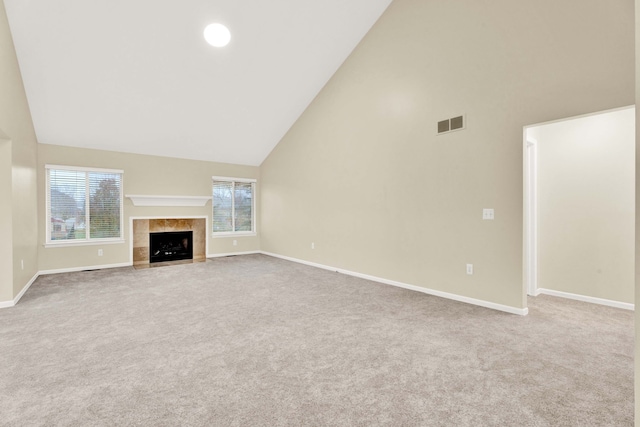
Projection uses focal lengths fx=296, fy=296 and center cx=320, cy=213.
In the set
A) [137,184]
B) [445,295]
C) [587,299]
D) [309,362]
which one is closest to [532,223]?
[587,299]

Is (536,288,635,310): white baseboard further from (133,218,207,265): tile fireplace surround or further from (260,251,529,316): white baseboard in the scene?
(133,218,207,265): tile fireplace surround

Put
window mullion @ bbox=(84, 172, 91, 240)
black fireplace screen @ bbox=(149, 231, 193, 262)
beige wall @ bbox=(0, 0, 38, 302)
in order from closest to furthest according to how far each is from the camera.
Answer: beige wall @ bbox=(0, 0, 38, 302) < window mullion @ bbox=(84, 172, 91, 240) < black fireplace screen @ bbox=(149, 231, 193, 262)

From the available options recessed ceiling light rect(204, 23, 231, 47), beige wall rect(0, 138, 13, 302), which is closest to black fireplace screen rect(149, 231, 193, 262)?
beige wall rect(0, 138, 13, 302)

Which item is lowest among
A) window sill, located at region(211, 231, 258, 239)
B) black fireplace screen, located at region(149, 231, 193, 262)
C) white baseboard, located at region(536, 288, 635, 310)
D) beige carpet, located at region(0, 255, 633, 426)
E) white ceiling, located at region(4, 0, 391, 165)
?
beige carpet, located at region(0, 255, 633, 426)

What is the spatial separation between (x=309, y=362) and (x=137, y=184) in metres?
5.55

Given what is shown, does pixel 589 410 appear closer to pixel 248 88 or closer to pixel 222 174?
pixel 248 88

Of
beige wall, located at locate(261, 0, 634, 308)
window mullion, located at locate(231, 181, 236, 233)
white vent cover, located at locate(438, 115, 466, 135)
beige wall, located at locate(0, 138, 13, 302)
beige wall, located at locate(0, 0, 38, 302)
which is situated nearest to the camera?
beige wall, located at locate(261, 0, 634, 308)

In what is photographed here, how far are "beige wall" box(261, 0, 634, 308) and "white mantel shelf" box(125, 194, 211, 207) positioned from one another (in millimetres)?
2922

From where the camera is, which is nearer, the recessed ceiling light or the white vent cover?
the white vent cover

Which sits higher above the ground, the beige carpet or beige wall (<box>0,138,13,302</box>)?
beige wall (<box>0,138,13,302</box>)

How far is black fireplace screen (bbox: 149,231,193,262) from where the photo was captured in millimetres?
6402

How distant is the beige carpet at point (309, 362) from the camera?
163cm

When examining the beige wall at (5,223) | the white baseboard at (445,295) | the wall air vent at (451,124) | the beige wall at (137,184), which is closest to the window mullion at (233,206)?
the beige wall at (137,184)

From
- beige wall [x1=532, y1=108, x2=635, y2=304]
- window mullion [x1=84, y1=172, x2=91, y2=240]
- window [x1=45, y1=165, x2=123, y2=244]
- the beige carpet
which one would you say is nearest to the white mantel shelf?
window [x1=45, y1=165, x2=123, y2=244]
